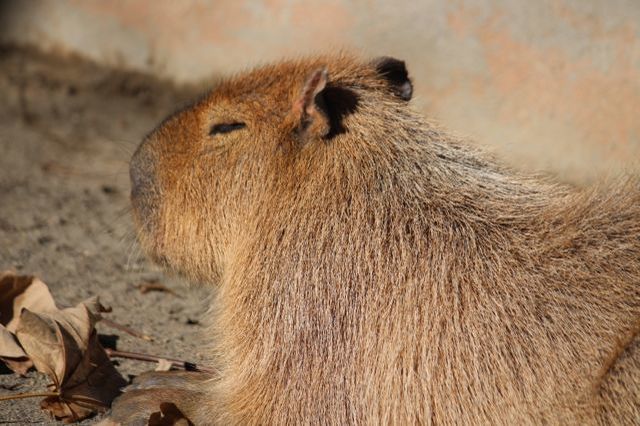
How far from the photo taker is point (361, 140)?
8.93ft

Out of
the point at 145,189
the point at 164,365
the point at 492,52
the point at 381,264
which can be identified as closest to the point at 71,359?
the point at 164,365

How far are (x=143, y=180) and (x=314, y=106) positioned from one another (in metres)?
0.70

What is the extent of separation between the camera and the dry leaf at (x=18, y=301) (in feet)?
9.95

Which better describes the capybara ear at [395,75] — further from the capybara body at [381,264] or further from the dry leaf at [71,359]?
the dry leaf at [71,359]

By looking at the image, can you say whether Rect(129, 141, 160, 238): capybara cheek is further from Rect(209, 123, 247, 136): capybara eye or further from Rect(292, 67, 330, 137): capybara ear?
Rect(292, 67, 330, 137): capybara ear

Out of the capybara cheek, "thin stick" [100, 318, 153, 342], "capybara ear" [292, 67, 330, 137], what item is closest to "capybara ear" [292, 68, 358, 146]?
"capybara ear" [292, 67, 330, 137]

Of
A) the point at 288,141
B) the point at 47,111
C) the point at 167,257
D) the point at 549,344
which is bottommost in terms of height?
the point at 549,344

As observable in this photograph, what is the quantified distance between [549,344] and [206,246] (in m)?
1.09

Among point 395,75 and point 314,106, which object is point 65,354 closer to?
point 314,106

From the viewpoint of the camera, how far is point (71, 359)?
284 cm

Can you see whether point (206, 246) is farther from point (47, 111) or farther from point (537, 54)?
point (47, 111)

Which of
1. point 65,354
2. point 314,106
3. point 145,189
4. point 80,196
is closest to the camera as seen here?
point 314,106

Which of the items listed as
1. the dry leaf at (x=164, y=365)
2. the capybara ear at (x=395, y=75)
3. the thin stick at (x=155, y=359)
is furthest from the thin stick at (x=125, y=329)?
the capybara ear at (x=395, y=75)

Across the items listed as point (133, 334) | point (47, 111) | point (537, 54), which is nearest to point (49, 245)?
point (133, 334)
